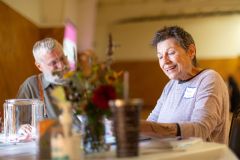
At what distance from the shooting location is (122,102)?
1.27 m

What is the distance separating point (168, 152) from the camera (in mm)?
1461

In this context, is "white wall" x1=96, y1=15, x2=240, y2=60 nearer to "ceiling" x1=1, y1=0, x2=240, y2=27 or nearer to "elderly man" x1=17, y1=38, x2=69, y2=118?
"ceiling" x1=1, y1=0, x2=240, y2=27

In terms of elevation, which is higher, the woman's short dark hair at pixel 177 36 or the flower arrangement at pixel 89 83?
the woman's short dark hair at pixel 177 36

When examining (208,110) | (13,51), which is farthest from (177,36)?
(13,51)

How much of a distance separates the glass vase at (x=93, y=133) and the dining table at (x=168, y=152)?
3cm

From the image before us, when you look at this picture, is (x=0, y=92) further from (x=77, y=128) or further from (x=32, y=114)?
(x=77, y=128)

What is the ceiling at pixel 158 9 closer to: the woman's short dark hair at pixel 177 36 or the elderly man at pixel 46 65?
the elderly man at pixel 46 65

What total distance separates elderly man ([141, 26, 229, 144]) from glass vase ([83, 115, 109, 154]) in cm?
50

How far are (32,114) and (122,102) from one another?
1064 millimetres

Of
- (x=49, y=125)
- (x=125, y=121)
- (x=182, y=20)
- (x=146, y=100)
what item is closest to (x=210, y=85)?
(x=125, y=121)

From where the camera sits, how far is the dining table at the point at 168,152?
54.6 inches

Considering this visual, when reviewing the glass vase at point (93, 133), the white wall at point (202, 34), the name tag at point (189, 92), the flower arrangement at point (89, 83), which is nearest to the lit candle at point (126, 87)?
the flower arrangement at point (89, 83)

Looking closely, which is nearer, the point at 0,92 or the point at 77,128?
the point at 77,128

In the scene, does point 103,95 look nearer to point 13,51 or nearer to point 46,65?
point 46,65
